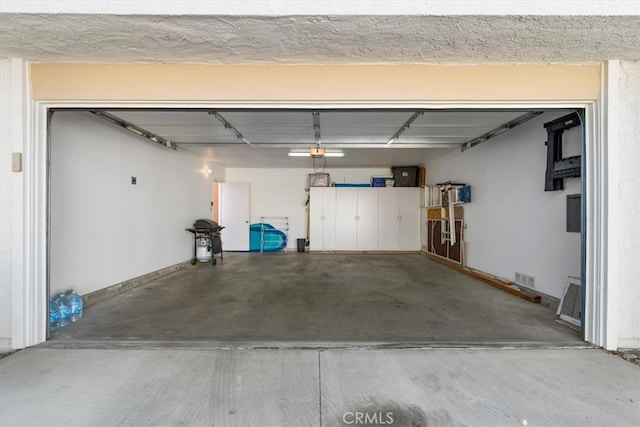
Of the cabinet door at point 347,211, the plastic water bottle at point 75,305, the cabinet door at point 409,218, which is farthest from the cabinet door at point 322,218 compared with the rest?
the plastic water bottle at point 75,305

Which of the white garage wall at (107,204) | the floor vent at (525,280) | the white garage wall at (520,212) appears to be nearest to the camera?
the white garage wall at (107,204)

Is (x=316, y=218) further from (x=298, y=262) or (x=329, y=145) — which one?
(x=329, y=145)

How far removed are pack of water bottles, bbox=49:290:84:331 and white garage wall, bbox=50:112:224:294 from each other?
0.56 ft

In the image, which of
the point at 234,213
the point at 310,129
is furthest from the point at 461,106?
the point at 234,213

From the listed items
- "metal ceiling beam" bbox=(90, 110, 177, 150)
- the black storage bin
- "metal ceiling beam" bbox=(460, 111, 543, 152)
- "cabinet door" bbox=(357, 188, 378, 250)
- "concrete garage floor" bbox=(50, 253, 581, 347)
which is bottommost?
"concrete garage floor" bbox=(50, 253, 581, 347)

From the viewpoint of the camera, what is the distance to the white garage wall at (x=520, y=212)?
329 centimetres

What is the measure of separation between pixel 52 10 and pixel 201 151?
14.5ft

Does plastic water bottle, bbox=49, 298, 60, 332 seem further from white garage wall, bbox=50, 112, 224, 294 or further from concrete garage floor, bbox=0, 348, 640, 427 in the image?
concrete garage floor, bbox=0, 348, 640, 427

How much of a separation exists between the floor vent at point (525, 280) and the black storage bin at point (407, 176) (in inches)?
164

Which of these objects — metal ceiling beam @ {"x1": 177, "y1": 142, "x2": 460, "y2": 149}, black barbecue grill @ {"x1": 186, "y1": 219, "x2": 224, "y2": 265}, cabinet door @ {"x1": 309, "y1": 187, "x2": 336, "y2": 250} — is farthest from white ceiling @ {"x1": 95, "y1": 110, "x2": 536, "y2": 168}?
cabinet door @ {"x1": 309, "y1": 187, "x2": 336, "y2": 250}

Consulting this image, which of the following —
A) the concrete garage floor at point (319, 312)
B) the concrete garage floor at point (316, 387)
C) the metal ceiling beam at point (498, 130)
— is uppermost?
the metal ceiling beam at point (498, 130)

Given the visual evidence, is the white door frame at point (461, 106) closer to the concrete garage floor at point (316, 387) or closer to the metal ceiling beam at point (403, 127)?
the concrete garage floor at point (316, 387)

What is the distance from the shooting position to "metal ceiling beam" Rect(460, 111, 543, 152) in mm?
3519

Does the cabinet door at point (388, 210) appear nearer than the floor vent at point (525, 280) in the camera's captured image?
No
